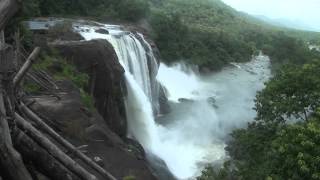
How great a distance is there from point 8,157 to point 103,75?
16471 mm

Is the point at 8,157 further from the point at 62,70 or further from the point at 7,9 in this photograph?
the point at 62,70

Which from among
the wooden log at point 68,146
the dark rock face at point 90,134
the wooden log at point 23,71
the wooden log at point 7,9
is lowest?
the dark rock face at point 90,134

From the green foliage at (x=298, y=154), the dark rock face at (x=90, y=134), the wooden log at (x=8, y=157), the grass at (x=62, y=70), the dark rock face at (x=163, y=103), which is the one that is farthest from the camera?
the dark rock face at (x=163, y=103)

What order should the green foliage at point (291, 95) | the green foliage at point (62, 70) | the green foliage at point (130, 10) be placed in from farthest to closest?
1. the green foliage at point (130, 10)
2. the green foliage at point (62, 70)
3. the green foliage at point (291, 95)

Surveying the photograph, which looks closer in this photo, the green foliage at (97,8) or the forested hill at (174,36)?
the green foliage at (97,8)

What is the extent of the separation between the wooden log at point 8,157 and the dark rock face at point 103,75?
15577mm

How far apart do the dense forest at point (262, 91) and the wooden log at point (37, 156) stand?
216 centimetres

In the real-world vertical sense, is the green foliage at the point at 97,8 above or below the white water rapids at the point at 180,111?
above

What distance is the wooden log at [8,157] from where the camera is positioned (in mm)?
4430

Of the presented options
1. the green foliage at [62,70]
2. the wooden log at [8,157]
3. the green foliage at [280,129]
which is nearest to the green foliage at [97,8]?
the green foliage at [62,70]

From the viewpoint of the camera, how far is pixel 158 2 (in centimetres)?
9256

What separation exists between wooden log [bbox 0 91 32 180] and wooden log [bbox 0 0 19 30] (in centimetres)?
69

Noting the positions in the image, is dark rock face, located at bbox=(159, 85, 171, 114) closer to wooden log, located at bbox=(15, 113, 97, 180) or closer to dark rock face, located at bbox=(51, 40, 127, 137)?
dark rock face, located at bbox=(51, 40, 127, 137)

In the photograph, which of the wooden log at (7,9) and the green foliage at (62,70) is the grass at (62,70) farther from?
the wooden log at (7,9)
